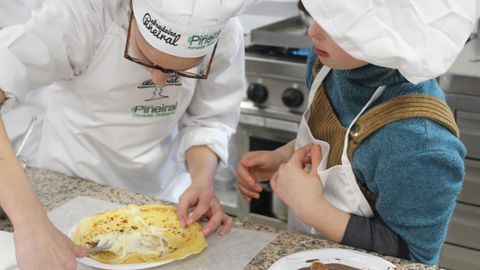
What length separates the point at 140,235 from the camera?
1053 mm

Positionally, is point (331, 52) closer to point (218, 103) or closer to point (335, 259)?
point (335, 259)

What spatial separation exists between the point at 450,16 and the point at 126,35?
0.63 meters

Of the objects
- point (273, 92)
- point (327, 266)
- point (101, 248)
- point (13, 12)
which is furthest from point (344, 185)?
point (273, 92)

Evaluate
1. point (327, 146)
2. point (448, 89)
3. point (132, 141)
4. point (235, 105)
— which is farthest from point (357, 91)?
point (448, 89)

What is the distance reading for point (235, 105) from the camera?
144 cm

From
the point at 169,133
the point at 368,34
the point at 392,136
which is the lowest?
the point at 169,133

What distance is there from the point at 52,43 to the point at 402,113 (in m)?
0.63

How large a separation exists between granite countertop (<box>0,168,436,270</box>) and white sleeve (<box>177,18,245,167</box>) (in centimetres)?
26

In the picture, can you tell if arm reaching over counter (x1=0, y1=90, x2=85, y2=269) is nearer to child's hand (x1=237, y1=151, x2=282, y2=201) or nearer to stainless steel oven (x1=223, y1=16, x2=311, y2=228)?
child's hand (x1=237, y1=151, x2=282, y2=201)

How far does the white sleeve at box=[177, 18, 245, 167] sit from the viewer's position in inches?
53.4

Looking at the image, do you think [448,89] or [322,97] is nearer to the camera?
[322,97]

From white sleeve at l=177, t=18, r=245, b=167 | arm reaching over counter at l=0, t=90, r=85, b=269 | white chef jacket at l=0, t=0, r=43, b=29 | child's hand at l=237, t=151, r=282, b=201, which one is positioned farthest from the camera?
white chef jacket at l=0, t=0, r=43, b=29

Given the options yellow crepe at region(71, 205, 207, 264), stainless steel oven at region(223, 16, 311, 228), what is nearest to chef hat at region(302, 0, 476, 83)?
yellow crepe at region(71, 205, 207, 264)

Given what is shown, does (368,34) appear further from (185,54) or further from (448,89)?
(448,89)
